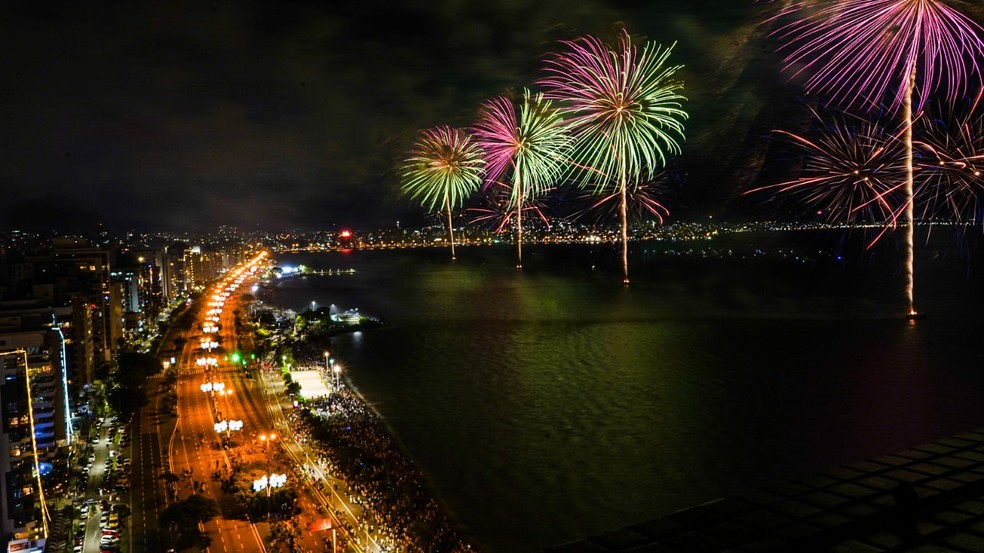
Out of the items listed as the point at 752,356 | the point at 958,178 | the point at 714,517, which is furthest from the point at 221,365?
the point at 714,517

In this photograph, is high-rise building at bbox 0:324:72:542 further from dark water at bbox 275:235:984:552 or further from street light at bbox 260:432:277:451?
dark water at bbox 275:235:984:552

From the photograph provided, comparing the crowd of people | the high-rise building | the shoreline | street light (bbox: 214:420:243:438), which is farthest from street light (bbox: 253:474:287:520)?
the high-rise building

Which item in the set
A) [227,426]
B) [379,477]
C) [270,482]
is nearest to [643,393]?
[379,477]

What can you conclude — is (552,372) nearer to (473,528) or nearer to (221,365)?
(473,528)

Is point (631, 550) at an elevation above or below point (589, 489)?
above

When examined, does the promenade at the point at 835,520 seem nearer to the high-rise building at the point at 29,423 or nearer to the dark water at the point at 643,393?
the dark water at the point at 643,393

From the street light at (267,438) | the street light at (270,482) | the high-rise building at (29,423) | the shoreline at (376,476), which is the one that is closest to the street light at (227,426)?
the street light at (267,438)
